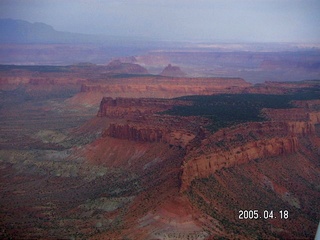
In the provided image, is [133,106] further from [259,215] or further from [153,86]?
[153,86]

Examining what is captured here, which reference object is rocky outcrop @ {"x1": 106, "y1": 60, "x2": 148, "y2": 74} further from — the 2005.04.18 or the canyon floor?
the 2005.04.18

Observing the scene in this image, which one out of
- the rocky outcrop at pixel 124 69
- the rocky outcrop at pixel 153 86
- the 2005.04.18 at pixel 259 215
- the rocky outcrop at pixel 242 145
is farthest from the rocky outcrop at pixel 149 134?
the rocky outcrop at pixel 124 69

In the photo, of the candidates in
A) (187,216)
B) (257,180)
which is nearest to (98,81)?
(257,180)

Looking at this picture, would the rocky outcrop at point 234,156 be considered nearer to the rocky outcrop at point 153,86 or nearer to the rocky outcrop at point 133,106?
the rocky outcrop at point 133,106

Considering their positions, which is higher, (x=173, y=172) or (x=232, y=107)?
(x=232, y=107)

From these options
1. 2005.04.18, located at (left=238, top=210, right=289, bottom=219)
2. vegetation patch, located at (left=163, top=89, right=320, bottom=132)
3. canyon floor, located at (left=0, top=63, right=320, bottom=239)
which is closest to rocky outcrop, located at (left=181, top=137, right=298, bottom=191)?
canyon floor, located at (left=0, top=63, right=320, bottom=239)

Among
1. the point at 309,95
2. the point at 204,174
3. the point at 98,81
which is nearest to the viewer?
the point at 204,174

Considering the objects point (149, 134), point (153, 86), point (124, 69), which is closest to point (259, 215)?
point (149, 134)

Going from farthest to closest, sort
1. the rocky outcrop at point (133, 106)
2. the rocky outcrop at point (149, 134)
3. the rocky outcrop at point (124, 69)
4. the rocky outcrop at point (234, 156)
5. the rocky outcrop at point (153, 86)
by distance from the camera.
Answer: the rocky outcrop at point (124, 69), the rocky outcrop at point (153, 86), the rocky outcrop at point (133, 106), the rocky outcrop at point (149, 134), the rocky outcrop at point (234, 156)

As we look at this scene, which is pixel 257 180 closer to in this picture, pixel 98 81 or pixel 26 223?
pixel 26 223
